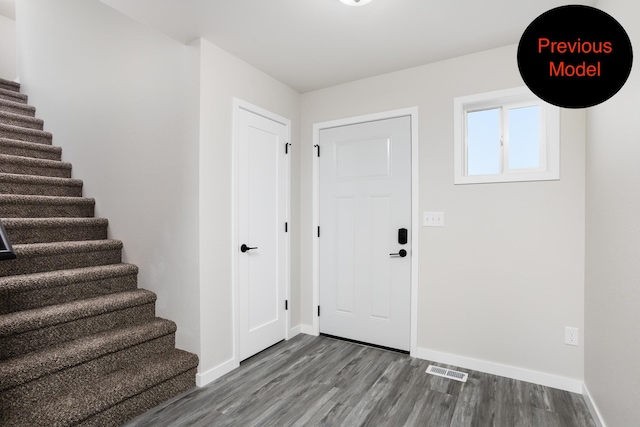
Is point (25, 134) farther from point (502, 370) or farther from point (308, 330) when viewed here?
point (502, 370)

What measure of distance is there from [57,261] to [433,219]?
9.60ft

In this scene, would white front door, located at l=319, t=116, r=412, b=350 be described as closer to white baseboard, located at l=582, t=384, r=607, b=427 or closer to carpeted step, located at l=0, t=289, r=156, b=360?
white baseboard, located at l=582, t=384, r=607, b=427

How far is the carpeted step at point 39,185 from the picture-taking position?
2805 mm

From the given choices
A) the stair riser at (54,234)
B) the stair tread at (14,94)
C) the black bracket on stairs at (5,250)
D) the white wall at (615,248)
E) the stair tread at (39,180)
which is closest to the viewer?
the black bracket on stairs at (5,250)

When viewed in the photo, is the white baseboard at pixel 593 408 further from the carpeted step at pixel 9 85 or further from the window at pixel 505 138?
the carpeted step at pixel 9 85

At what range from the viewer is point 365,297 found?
10.4ft

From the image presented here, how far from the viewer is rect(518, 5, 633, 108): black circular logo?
1048 millimetres

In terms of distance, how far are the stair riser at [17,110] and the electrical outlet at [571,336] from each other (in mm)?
5649

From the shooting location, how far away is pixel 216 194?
2562mm

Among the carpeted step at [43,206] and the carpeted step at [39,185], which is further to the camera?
the carpeted step at [39,185]

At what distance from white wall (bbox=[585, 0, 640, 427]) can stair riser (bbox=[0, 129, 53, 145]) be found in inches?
191

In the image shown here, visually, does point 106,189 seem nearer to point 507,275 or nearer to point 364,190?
point 364,190

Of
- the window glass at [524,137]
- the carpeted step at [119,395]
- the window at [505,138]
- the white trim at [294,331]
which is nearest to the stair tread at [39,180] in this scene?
the carpeted step at [119,395]

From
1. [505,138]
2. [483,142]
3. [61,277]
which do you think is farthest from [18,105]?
[505,138]
